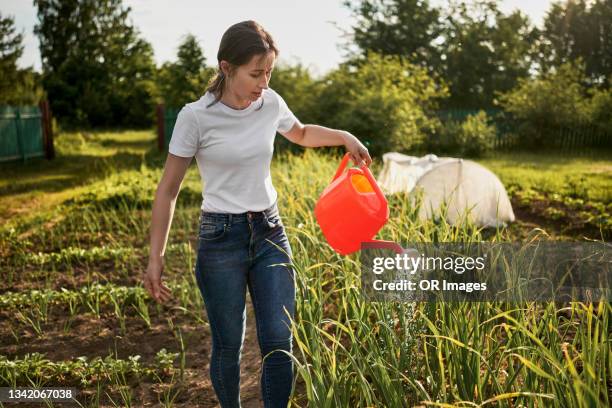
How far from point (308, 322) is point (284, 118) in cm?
71

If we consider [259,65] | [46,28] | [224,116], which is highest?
[46,28]

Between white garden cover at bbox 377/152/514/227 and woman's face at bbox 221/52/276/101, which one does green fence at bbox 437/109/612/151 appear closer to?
white garden cover at bbox 377/152/514/227

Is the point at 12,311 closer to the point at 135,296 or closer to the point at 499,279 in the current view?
the point at 135,296

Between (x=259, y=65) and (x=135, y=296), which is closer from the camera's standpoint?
(x=259, y=65)

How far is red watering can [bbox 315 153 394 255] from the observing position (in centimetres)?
204

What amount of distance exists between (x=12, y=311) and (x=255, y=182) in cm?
244

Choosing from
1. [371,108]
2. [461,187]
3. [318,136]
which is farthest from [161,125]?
[318,136]

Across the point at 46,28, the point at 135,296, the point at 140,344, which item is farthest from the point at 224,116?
the point at 46,28

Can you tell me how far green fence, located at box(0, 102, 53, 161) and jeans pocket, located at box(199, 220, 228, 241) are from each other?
424 inches

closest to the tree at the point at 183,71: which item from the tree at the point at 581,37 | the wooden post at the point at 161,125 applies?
the wooden post at the point at 161,125

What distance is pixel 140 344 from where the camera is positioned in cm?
315

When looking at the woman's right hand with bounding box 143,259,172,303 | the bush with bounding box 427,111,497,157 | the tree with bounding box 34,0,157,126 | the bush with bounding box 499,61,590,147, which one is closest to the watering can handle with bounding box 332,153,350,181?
the woman's right hand with bounding box 143,259,172,303

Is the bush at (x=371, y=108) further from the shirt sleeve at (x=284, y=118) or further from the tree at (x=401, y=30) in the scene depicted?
the tree at (x=401, y=30)

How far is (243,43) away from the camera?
1818mm
